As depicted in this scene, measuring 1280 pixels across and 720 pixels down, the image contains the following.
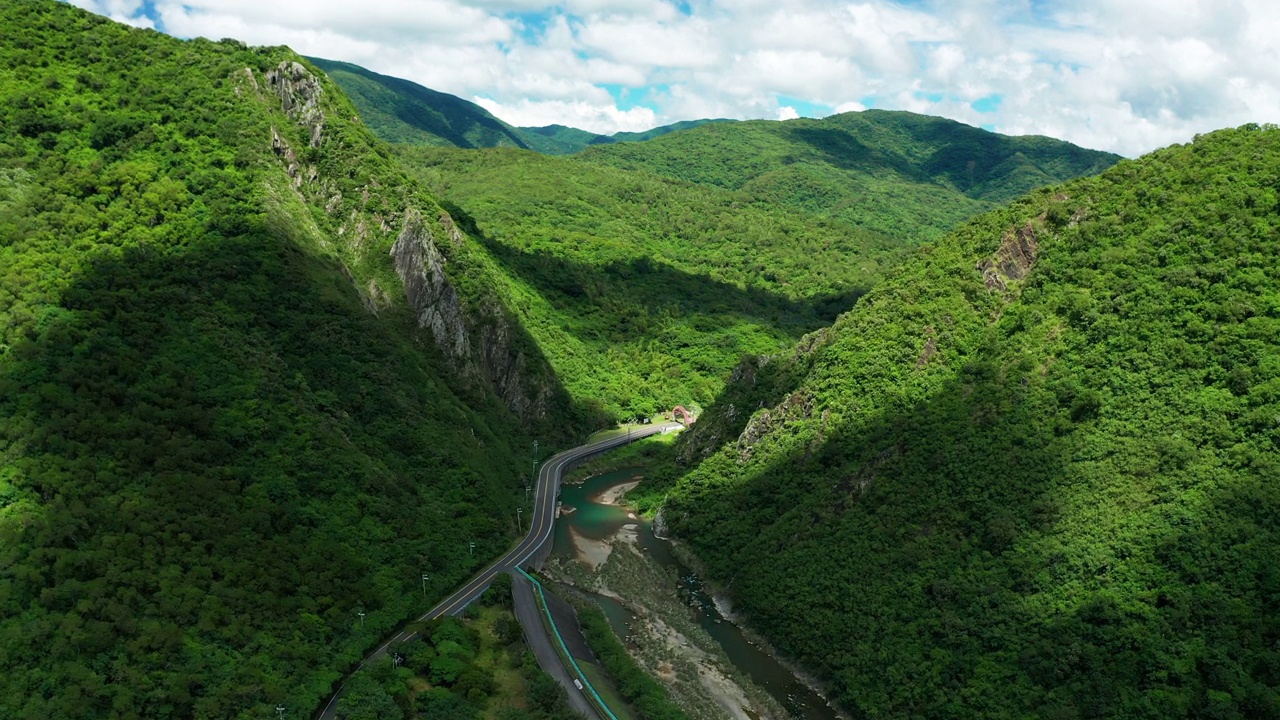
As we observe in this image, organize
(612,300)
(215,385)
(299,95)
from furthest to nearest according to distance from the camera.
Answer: (612,300)
(299,95)
(215,385)

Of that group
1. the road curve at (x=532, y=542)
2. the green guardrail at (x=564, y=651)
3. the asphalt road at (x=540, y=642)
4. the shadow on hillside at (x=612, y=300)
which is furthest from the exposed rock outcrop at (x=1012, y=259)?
the shadow on hillside at (x=612, y=300)

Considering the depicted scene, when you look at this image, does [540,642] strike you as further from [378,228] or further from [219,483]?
[378,228]

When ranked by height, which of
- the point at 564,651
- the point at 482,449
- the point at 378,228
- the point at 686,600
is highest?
the point at 378,228

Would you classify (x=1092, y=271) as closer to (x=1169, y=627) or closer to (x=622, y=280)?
(x=1169, y=627)

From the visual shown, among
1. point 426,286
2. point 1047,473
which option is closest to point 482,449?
point 426,286

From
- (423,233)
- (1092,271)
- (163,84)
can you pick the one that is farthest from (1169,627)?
(163,84)

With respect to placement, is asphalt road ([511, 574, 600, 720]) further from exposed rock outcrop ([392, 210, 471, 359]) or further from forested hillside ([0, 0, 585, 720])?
exposed rock outcrop ([392, 210, 471, 359])
